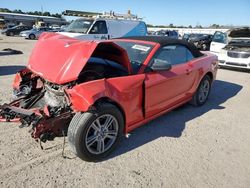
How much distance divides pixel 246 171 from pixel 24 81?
3.72 metres

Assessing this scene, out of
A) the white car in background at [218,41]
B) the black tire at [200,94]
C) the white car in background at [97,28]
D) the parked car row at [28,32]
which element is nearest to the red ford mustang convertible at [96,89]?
the black tire at [200,94]

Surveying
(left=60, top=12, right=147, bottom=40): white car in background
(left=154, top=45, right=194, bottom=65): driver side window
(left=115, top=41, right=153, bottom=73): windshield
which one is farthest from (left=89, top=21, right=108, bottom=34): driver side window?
(left=115, top=41, right=153, bottom=73): windshield

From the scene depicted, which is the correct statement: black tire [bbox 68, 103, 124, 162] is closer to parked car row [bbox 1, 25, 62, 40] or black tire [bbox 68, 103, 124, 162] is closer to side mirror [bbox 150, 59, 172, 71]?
side mirror [bbox 150, 59, 172, 71]

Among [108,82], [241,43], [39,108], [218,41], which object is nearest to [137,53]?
[108,82]

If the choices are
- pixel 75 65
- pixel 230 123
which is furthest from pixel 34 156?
pixel 230 123

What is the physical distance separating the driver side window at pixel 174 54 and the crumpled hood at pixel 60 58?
4.22 feet

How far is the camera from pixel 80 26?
1254cm

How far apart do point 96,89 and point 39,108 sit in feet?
3.82

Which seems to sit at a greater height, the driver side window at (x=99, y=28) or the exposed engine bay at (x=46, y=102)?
the driver side window at (x=99, y=28)

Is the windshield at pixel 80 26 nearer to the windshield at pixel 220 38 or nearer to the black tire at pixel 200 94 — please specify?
the windshield at pixel 220 38

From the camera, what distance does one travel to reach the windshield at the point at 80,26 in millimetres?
12199

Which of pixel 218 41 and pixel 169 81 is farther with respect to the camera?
pixel 218 41

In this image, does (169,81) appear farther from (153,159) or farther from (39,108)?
(39,108)

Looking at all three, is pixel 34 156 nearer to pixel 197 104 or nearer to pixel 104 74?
pixel 104 74
